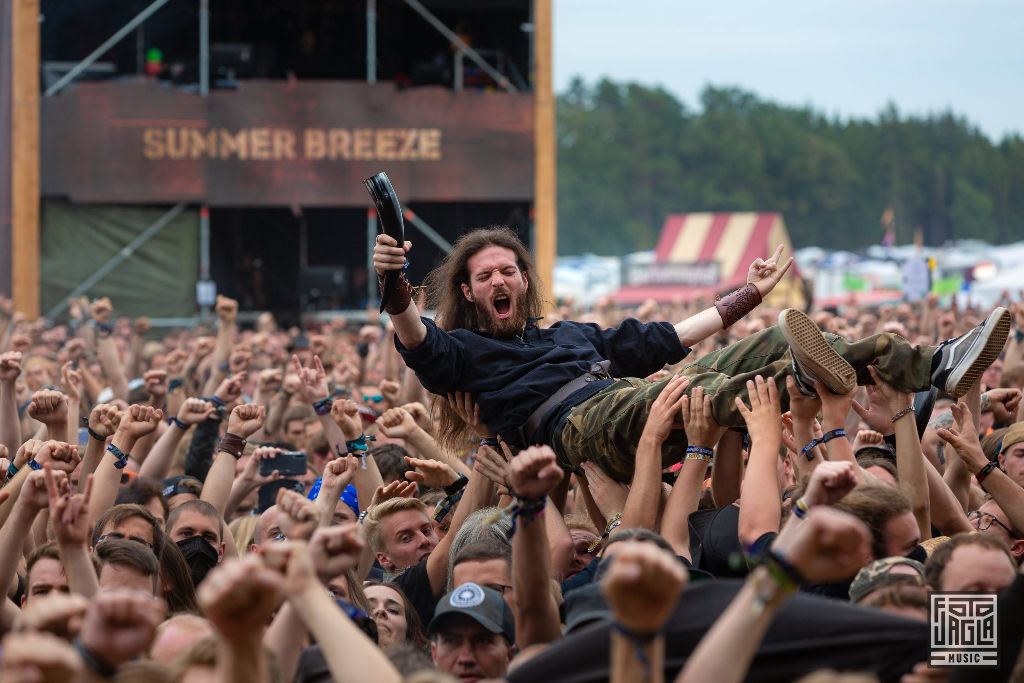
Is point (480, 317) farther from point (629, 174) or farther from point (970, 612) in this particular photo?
point (629, 174)

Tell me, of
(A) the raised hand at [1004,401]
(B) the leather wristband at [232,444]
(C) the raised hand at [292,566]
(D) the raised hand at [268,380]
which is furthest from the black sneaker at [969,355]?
(D) the raised hand at [268,380]

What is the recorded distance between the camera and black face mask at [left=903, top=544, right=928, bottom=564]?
439cm

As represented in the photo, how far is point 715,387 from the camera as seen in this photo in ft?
15.2

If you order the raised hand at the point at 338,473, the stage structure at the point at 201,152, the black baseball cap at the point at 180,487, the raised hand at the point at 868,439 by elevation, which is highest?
the stage structure at the point at 201,152

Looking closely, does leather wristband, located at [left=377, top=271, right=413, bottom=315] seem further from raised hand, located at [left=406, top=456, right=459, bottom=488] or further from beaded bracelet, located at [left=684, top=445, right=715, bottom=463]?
beaded bracelet, located at [left=684, top=445, right=715, bottom=463]

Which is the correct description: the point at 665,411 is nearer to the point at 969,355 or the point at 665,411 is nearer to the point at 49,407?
the point at 969,355

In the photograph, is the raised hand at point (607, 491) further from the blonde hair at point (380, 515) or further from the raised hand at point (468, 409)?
the blonde hair at point (380, 515)

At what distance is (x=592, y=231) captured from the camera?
275 ft

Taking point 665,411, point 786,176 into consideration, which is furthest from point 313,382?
point 786,176

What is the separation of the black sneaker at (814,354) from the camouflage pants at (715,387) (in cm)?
16

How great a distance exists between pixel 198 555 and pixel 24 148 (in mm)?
16808

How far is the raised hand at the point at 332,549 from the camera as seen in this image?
3.23 m

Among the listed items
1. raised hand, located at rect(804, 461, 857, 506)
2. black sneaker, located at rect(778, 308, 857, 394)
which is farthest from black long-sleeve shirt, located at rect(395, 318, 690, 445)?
raised hand, located at rect(804, 461, 857, 506)

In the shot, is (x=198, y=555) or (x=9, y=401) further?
(x=9, y=401)
